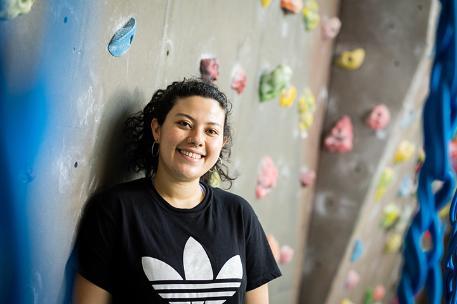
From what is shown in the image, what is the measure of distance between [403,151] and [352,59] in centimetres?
55

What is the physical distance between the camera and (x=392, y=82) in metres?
3.18

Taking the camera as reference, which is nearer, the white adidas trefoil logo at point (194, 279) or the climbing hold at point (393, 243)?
the white adidas trefoil logo at point (194, 279)

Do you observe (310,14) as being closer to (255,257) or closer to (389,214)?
(389,214)

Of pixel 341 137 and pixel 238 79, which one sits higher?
pixel 238 79

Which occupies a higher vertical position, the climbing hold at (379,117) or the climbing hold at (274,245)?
the climbing hold at (379,117)

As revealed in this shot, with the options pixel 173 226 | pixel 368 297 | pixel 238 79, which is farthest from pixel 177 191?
pixel 368 297

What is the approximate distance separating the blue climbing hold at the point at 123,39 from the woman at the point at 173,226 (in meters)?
0.17

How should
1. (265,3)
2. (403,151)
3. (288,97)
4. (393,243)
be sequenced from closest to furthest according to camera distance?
(265,3) < (288,97) < (403,151) < (393,243)

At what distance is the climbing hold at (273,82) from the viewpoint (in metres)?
2.61

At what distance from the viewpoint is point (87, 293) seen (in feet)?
5.19

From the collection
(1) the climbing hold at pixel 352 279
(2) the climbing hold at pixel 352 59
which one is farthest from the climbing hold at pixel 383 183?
(2) the climbing hold at pixel 352 59

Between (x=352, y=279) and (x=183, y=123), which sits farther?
(x=352, y=279)

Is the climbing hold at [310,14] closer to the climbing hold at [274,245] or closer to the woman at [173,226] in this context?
the climbing hold at [274,245]

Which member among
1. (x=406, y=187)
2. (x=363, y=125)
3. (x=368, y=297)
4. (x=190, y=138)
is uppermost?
(x=363, y=125)
